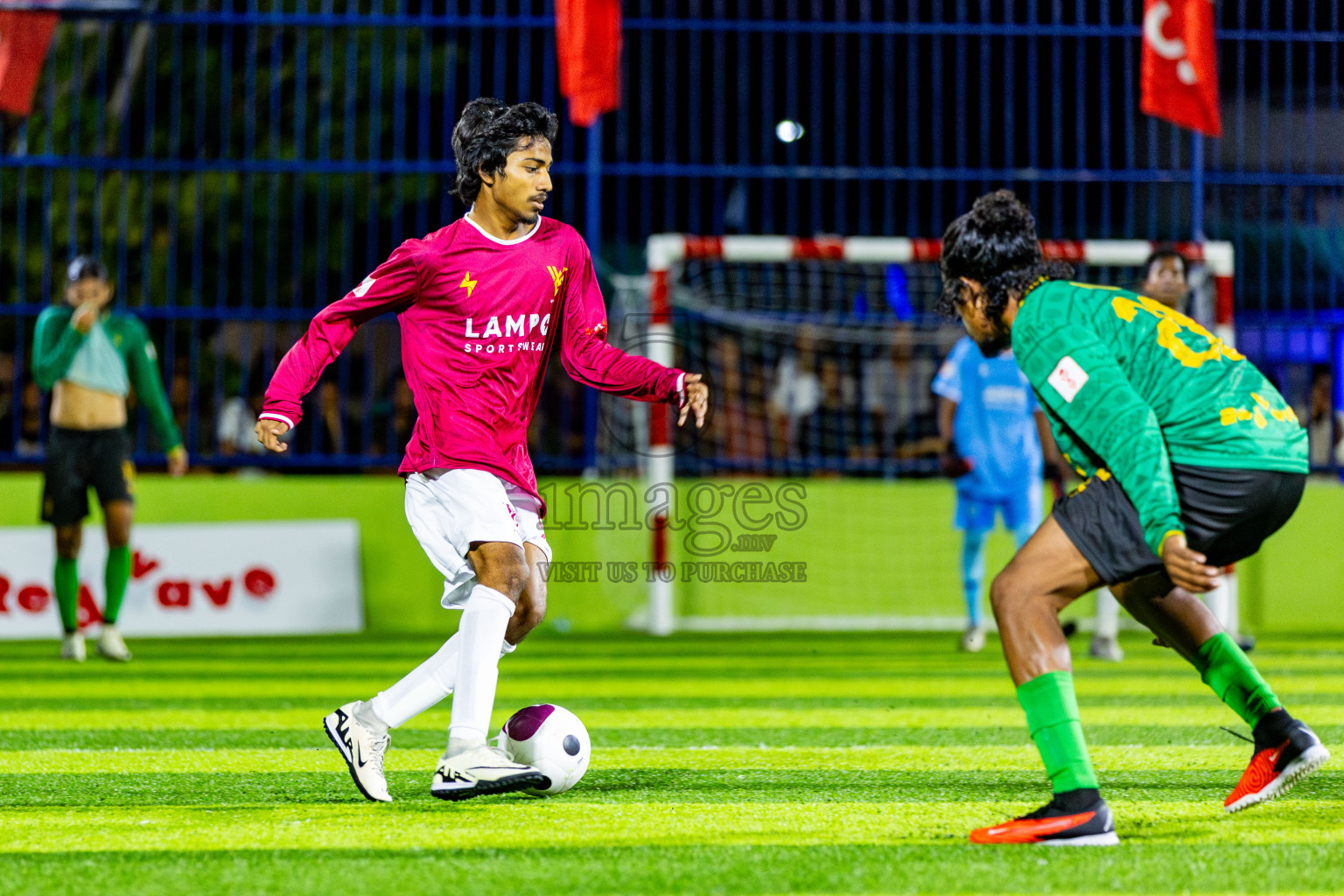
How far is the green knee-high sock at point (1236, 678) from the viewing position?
422cm

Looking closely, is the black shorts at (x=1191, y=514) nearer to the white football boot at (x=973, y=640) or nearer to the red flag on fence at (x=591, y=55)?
the white football boot at (x=973, y=640)

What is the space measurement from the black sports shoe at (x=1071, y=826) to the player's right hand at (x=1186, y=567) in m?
0.53

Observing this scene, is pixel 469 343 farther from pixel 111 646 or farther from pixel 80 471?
pixel 111 646

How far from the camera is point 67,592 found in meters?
9.51

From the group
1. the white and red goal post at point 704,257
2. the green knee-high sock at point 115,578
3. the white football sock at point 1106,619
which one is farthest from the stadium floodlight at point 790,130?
the green knee-high sock at point 115,578

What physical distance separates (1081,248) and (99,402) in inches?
244

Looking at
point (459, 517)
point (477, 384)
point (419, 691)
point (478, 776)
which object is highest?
point (477, 384)

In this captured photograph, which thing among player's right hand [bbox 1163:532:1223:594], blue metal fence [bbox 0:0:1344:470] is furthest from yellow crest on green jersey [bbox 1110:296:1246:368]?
blue metal fence [bbox 0:0:1344:470]

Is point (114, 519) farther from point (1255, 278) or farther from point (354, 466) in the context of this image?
point (1255, 278)

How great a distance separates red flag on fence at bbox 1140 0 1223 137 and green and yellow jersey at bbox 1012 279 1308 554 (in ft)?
26.8

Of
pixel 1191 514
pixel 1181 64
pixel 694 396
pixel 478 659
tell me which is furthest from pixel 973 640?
pixel 1191 514

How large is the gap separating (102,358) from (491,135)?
5395 mm

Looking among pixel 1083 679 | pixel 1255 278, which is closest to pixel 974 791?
pixel 1083 679

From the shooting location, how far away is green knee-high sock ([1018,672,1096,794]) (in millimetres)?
3713
